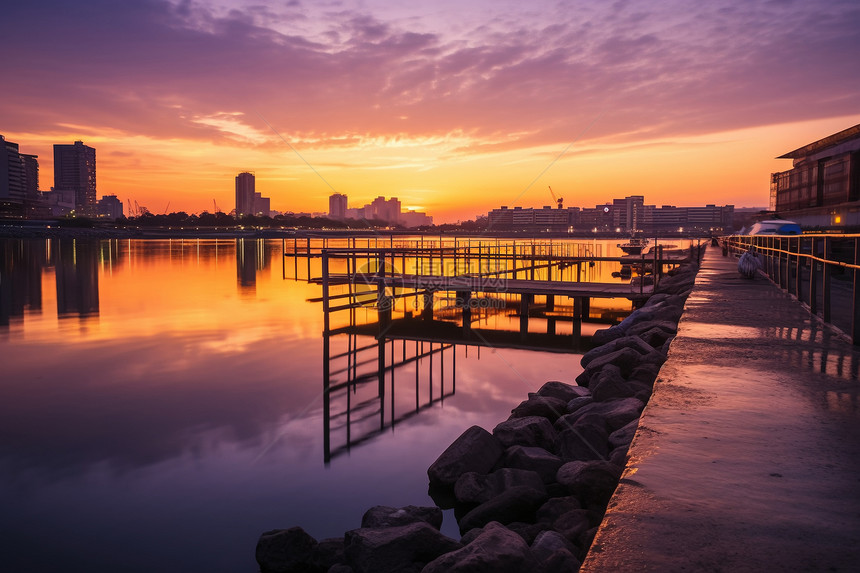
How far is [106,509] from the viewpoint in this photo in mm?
8852

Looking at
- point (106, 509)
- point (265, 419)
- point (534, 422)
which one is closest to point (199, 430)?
point (265, 419)

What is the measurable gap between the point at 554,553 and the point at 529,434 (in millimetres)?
4595

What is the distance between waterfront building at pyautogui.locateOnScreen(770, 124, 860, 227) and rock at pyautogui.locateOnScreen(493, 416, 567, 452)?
48495 mm

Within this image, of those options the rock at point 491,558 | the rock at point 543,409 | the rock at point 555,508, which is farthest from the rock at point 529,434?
the rock at point 491,558

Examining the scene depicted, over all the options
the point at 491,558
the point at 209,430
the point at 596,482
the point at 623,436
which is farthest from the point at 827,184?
the point at 491,558

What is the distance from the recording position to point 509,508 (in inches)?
292

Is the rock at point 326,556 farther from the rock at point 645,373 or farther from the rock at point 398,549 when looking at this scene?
the rock at point 645,373

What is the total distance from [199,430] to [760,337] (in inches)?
414

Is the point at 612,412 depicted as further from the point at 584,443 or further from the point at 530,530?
the point at 530,530

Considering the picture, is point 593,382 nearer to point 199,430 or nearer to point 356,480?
point 356,480

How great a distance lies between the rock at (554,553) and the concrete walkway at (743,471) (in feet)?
3.99

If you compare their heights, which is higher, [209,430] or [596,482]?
[596,482]

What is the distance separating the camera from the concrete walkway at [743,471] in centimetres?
316

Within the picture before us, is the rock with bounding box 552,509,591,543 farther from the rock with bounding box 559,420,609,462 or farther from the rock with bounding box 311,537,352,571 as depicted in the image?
the rock with bounding box 311,537,352,571
